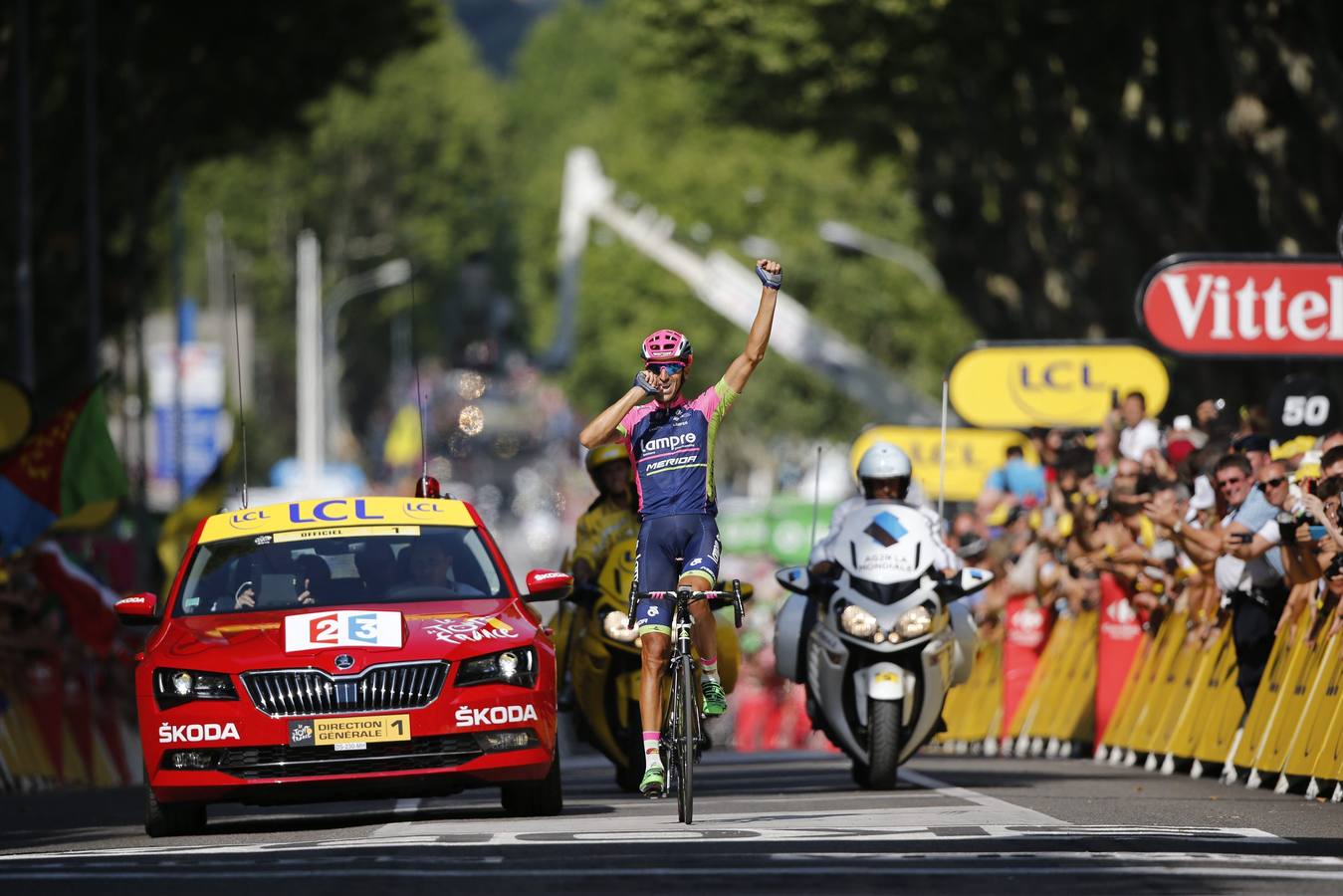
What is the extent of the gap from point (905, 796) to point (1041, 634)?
27.7ft

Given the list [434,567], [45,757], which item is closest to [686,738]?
[434,567]

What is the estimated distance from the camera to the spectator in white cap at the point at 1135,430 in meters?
22.2

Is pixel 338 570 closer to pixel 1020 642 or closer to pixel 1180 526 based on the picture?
pixel 1180 526

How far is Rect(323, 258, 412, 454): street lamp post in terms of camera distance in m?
82.8

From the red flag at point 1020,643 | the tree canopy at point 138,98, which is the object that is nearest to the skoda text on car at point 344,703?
the red flag at point 1020,643

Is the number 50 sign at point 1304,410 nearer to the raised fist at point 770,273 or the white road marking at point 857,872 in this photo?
the raised fist at point 770,273

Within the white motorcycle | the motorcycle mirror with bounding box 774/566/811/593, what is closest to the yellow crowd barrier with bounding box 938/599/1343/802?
the white motorcycle

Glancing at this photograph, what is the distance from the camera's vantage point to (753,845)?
37.8ft

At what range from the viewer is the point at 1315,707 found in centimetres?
1537

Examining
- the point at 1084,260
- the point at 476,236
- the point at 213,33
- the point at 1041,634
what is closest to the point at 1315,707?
the point at 1041,634

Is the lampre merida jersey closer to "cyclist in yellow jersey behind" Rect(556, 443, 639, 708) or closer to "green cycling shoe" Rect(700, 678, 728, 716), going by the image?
"green cycling shoe" Rect(700, 678, 728, 716)

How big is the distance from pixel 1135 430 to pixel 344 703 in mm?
10763

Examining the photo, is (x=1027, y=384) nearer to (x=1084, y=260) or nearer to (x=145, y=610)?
(x=1084, y=260)

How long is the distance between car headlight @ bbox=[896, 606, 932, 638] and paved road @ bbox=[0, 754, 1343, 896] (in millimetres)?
771
